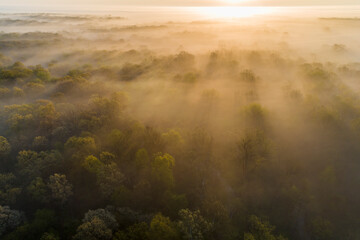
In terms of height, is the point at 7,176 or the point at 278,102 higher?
the point at 278,102

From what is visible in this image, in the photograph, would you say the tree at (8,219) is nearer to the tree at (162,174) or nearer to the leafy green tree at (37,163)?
the leafy green tree at (37,163)

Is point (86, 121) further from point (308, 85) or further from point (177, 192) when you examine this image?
point (308, 85)

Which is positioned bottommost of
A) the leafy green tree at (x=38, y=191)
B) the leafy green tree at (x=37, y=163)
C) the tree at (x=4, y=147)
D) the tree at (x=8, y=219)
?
the tree at (x=8, y=219)

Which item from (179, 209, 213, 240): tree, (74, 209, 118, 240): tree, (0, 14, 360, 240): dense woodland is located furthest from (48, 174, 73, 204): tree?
(179, 209, 213, 240): tree

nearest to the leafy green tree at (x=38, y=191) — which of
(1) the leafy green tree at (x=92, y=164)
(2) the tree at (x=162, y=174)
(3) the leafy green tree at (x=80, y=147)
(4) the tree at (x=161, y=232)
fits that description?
(3) the leafy green tree at (x=80, y=147)

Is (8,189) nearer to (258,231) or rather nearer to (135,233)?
(135,233)

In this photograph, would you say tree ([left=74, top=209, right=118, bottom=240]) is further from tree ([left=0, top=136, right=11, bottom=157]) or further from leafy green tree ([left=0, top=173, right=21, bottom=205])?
tree ([left=0, top=136, right=11, bottom=157])

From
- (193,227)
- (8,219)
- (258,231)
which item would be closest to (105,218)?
(193,227)

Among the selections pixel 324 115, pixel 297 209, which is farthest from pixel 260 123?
pixel 297 209
